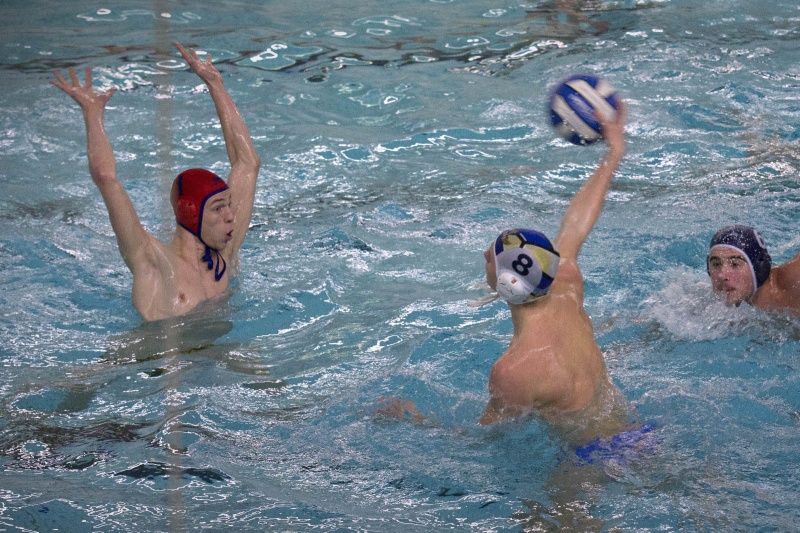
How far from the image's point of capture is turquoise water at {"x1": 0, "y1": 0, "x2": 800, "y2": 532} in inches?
134

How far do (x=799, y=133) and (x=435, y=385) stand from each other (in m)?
4.77

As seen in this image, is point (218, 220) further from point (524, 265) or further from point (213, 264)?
point (524, 265)

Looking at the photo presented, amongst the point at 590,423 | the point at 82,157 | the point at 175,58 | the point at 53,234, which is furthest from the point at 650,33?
the point at 590,423

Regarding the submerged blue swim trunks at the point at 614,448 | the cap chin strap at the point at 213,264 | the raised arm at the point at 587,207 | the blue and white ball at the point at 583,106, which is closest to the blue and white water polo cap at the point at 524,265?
the raised arm at the point at 587,207

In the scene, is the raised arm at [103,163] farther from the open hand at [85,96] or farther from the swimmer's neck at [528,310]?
the swimmer's neck at [528,310]

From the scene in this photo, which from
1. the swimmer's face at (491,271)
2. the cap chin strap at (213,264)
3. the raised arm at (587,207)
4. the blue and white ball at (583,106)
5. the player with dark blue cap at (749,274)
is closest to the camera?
the swimmer's face at (491,271)

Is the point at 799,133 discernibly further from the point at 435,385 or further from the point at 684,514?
the point at 684,514

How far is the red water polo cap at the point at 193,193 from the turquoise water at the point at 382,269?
555 millimetres

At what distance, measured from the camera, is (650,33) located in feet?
32.5

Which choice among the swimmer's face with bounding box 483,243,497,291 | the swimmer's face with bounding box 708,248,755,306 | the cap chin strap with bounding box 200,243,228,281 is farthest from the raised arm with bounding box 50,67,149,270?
the swimmer's face with bounding box 708,248,755,306

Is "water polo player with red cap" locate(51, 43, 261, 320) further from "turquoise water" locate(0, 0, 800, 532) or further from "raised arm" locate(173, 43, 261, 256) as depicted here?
"turquoise water" locate(0, 0, 800, 532)

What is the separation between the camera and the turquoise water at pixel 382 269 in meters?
3.41

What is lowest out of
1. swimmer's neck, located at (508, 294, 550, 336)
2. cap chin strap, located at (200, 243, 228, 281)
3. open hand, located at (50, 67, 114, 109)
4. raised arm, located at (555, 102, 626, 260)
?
cap chin strap, located at (200, 243, 228, 281)

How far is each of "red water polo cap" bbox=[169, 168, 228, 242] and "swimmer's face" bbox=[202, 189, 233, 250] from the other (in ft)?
0.08
